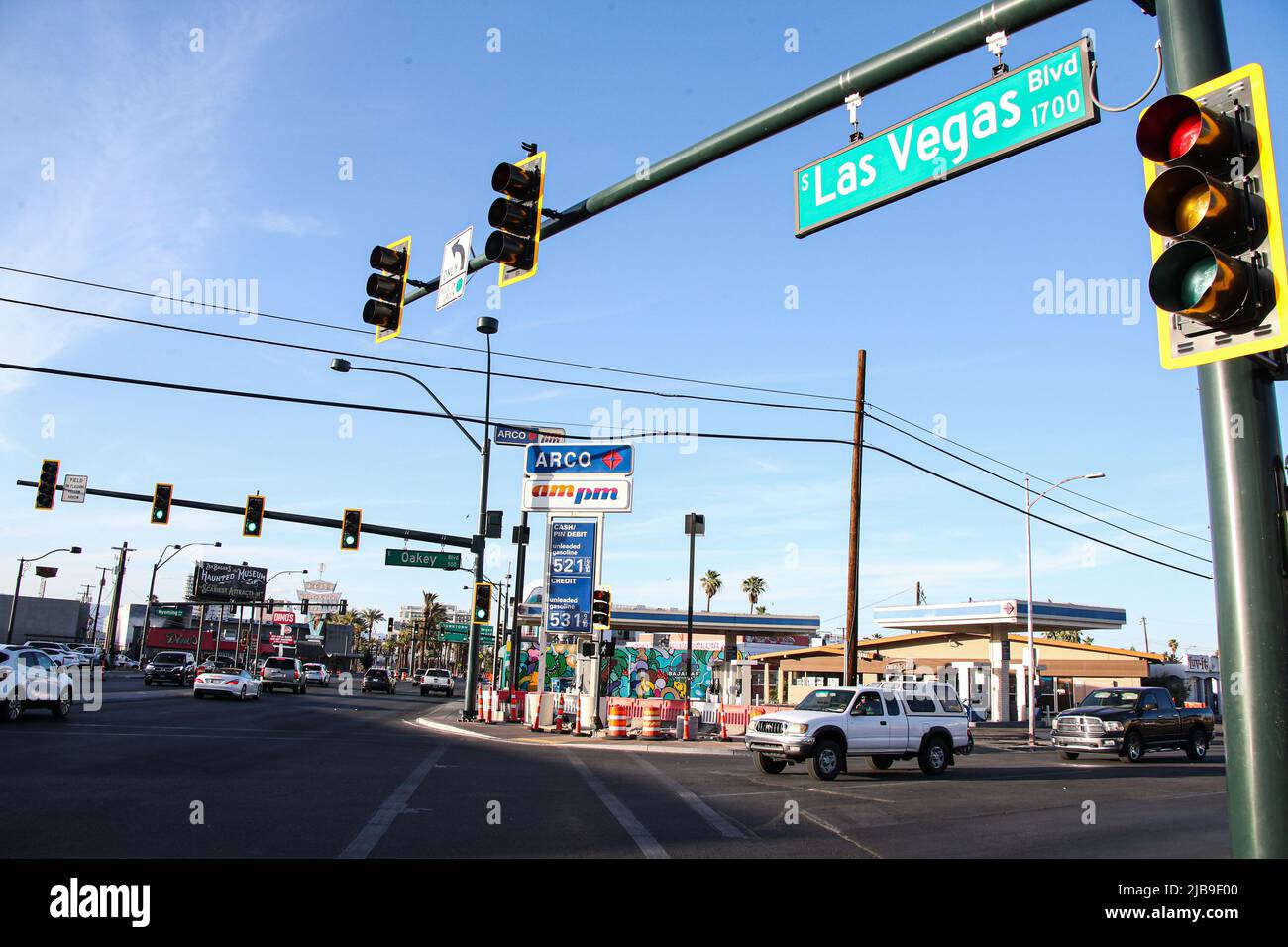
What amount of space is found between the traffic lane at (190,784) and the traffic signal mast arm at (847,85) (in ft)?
21.9

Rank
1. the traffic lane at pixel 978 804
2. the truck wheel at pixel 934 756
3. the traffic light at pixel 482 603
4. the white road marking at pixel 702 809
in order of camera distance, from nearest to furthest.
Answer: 1. the traffic lane at pixel 978 804
2. the white road marking at pixel 702 809
3. the truck wheel at pixel 934 756
4. the traffic light at pixel 482 603

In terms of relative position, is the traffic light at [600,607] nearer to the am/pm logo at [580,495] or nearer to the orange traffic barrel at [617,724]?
the orange traffic barrel at [617,724]

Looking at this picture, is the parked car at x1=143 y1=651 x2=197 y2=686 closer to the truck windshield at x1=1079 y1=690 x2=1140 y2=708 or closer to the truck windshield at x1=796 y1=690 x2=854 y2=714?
the truck windshield at x1=796 y1=690 x2=854 y2=714

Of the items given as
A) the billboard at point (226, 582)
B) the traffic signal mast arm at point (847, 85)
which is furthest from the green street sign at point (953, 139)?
the billboard at point (226, 582)

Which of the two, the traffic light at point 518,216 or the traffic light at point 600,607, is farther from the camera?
the traffic light at point 600,607

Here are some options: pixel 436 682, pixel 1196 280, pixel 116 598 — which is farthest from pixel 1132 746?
pixel 116 598

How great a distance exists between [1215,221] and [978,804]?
1233 centimetres

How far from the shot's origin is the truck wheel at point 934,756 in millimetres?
19406

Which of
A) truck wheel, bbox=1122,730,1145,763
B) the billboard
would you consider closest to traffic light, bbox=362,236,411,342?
truck wheel, bbox=1122,730,1145,763

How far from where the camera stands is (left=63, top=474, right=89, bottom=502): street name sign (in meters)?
26.0

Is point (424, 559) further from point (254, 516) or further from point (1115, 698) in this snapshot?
point (1115, 698)

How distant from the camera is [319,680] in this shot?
216 feet
